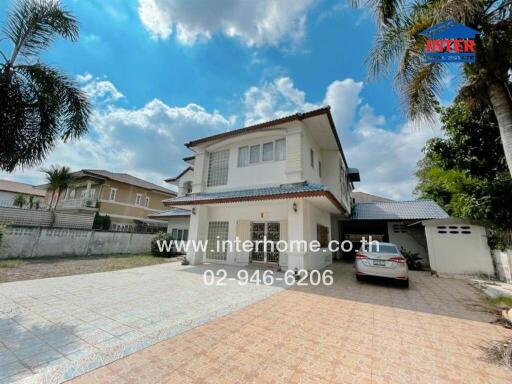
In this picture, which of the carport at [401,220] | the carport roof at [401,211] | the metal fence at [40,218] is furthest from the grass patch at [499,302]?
the metal fence at [40,218]

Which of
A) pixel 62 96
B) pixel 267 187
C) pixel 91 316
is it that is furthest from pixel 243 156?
pixel 91 316

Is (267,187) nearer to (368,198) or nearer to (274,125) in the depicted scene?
(274,125)

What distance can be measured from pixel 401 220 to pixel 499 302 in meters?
9.15

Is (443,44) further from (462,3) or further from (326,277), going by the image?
(326,277)

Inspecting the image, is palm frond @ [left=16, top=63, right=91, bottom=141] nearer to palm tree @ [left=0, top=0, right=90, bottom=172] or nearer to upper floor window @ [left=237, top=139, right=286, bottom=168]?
palm tree @ [left=0, top=0, right=90, bottom=172]

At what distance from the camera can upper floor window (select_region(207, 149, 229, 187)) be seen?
12.4 m

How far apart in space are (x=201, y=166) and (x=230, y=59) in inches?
234

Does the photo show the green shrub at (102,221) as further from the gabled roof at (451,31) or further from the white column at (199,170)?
the gabled roof at (451,31)

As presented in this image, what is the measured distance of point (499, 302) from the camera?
6.08 metres

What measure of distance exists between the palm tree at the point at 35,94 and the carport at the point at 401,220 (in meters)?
16.6

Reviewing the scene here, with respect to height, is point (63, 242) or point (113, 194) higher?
point (113, 194)

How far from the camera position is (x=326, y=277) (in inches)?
365

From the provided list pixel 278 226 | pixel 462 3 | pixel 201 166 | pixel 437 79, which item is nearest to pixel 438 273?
pixel 278 226

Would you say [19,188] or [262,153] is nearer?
[262,153]
